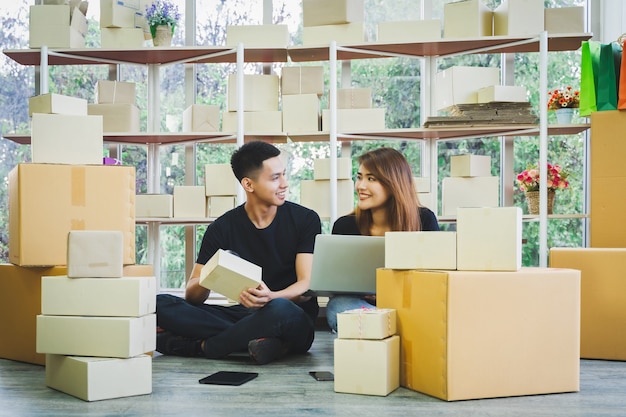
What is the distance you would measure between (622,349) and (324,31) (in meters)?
2.35

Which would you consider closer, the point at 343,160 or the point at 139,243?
the point at 343,160

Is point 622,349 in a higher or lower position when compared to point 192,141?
lower

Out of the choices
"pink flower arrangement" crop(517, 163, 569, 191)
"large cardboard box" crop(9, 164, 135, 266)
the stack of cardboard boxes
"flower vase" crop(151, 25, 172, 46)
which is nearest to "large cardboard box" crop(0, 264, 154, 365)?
"large cardboard box" crop(9, 164, 135, 266)

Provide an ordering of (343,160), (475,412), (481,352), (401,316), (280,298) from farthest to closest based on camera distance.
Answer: (343,160)
(280,298)
(401,316)
(481,352)
(475,412)

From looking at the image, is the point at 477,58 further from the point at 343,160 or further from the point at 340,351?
the point at 340,351

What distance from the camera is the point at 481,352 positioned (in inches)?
85.7

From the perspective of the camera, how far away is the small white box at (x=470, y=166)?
4008mm

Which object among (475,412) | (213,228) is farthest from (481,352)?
(213,228)

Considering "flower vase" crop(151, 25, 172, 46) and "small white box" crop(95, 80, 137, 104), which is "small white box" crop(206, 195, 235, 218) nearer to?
"small white box" crop(95, 80, 137, 104)

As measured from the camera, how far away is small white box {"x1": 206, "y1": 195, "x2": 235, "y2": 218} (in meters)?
4.16

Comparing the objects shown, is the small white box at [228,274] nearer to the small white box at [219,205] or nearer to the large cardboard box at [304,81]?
the small white box at [219,205]

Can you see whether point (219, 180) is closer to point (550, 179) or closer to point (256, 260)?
point (256, 260)

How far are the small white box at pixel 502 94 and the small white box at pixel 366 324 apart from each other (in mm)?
1956

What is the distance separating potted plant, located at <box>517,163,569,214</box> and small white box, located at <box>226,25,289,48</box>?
1.60 metres
